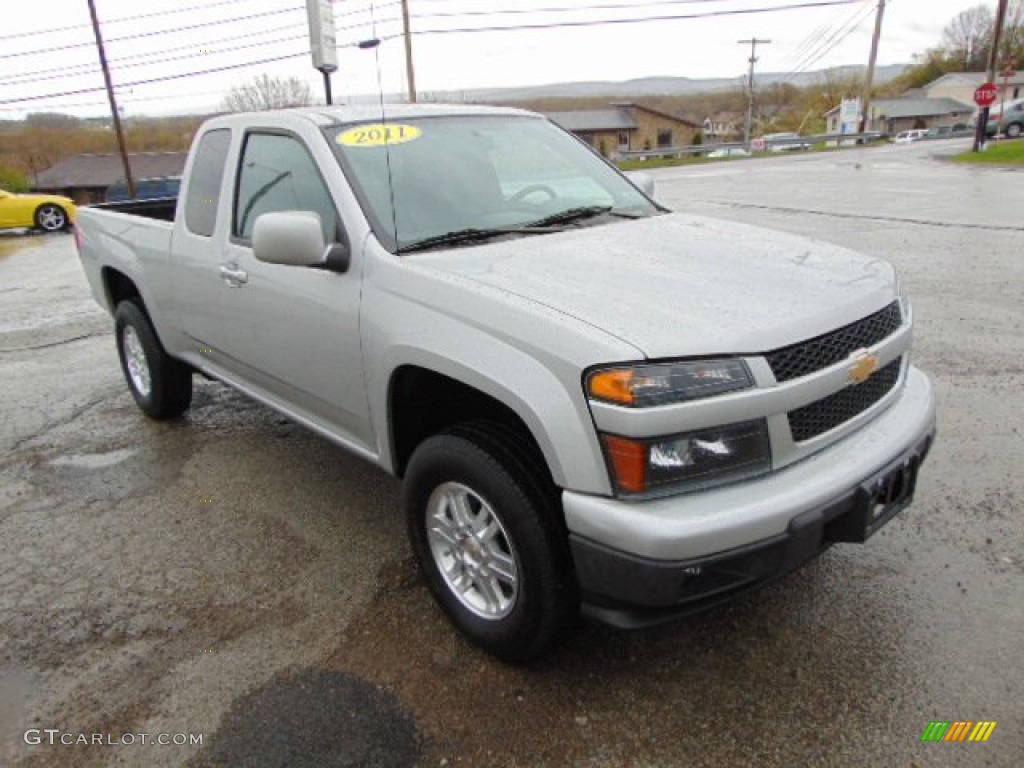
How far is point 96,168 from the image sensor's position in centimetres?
6512

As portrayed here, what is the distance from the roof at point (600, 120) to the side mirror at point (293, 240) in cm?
7606

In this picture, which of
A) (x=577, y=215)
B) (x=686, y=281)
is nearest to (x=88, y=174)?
(x=577, y=215)

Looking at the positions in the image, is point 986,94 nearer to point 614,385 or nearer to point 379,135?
point 379,135

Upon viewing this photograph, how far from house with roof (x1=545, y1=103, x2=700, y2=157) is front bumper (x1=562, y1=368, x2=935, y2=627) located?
74.8 m

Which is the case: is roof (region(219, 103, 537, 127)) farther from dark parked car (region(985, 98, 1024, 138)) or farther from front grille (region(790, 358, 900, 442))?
dark parked car (region(985, 98, 1024, 138))

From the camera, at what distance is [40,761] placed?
2.25 metres

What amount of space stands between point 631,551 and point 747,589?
1.24 feet

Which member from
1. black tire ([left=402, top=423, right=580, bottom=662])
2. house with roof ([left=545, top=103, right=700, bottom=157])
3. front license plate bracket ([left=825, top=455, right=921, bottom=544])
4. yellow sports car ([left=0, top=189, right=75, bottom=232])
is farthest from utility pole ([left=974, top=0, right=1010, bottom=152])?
house with roof ([left=545, top=103, right=700, bottom=157])

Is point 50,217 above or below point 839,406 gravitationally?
below

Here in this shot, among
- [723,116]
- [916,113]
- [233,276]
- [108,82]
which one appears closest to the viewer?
[233,276]

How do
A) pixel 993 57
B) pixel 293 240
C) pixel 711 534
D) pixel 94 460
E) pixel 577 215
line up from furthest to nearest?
pixel 993 57
pixel 94 460
pixel 577 215
pixel 293 240
pixel 711 534

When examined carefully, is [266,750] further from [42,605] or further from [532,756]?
[42,605]

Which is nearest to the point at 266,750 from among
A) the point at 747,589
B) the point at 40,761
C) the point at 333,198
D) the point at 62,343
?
the point at 40,761

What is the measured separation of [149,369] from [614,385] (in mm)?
3773
